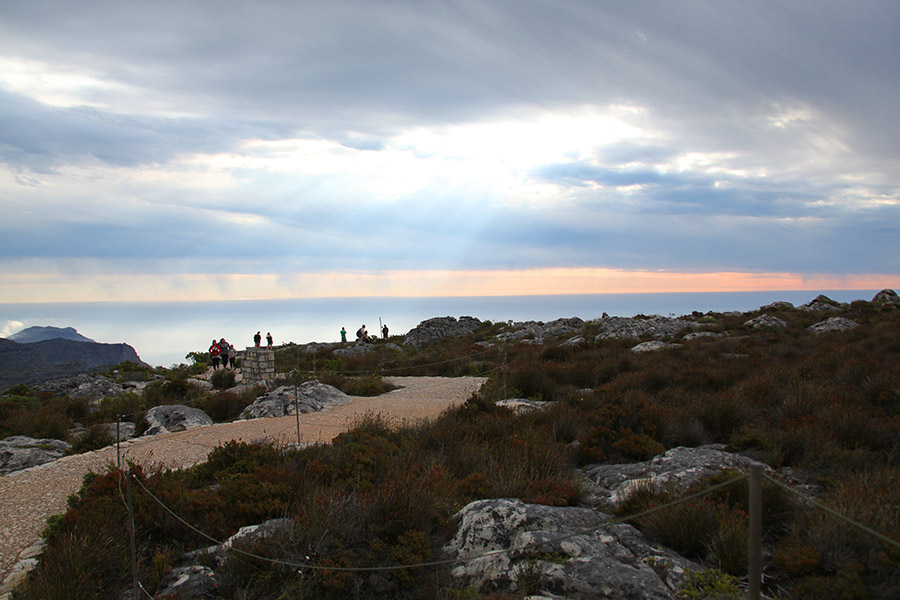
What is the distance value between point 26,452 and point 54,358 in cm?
7390

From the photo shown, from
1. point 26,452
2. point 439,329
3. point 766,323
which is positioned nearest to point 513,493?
point 26,452

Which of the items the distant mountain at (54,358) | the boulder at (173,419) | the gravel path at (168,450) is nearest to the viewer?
the gravel path at (168,450)

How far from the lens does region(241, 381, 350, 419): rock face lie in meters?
12.0

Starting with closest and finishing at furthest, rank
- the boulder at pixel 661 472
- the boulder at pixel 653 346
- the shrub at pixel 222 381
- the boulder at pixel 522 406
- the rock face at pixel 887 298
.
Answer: the boulder at pixel 661 472, the boulder at pixel 522 406, the shrub at pixel 222 381, the boulder at pixel 653 346, the rock face at pixel 887 298

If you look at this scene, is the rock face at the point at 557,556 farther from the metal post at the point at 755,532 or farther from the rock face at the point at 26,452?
the rock face at the point at 26,452

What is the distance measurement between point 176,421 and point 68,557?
7.54 meters

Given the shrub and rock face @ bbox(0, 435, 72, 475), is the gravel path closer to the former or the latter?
rock face @ bbox(0, 435, 72, 475)

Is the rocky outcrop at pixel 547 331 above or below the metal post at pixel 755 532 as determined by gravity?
below

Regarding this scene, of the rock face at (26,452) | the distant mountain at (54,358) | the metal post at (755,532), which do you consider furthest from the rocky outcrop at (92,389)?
the metal post at (755,532)

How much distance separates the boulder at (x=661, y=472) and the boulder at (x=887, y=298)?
3153 cm

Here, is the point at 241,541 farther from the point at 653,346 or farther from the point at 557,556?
the point at 653,346

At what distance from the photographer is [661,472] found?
5.72 metres

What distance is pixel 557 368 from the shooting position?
13.9 meters

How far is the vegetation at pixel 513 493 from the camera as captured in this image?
12.7 feet
